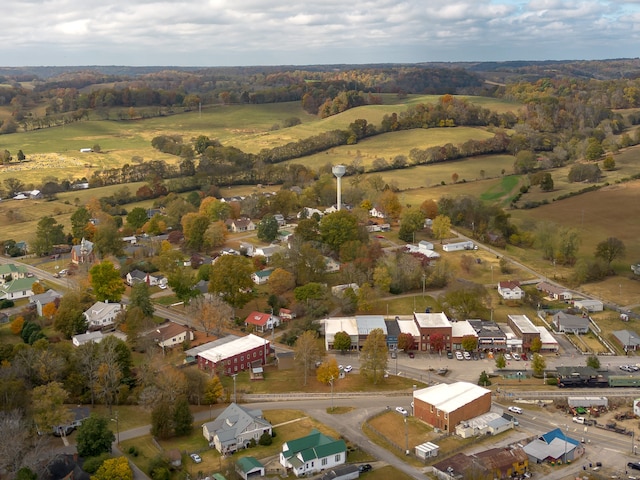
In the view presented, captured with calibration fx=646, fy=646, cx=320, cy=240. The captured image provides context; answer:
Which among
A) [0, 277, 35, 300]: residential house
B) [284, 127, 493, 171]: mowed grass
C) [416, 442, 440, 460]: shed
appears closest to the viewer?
[416, 442, 440, 460]: shed

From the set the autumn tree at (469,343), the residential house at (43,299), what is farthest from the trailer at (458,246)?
the residential house at (43,299)

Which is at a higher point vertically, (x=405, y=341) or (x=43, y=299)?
(x=43, y=299)

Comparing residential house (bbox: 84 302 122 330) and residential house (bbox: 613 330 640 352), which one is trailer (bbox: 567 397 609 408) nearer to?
residential house (bbox: 613 330 640 352)

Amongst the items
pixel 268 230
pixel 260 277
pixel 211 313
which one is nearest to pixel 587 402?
pixel 211 313

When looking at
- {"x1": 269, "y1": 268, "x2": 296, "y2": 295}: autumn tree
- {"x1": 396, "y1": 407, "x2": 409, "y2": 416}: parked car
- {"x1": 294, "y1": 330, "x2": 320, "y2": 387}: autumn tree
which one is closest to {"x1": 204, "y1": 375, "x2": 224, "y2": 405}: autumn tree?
{"x1": 294, "y1": 330, "x2": 320, "y2": 387}: autumn tree

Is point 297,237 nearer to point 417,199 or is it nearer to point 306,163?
point 417,199

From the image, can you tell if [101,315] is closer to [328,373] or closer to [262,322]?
[262,322]
